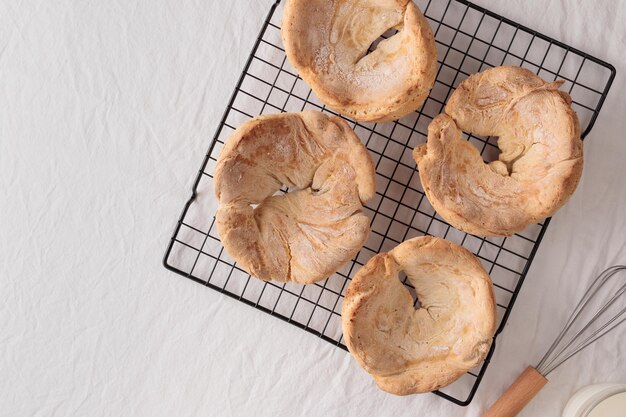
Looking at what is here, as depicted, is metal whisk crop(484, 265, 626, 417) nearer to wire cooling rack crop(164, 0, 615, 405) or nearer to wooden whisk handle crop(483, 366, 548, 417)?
wooden whisk handle crop(483, 366, 548, 417)

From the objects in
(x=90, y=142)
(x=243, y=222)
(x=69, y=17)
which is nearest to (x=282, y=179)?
(x=243, y=222)

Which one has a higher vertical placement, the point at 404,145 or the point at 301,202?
the point at 404,145

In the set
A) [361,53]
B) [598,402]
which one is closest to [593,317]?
[598,402]

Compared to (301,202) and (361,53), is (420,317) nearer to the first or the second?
(301,202)

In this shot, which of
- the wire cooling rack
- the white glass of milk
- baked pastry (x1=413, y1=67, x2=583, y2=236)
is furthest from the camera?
the wire cooling rack

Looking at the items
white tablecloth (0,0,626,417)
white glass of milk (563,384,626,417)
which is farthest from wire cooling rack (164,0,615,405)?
white glass of milk (563,384,626,417)

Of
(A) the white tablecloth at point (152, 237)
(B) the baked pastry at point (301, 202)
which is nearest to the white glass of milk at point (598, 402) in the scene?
(A) the white tablecloth at point (152, 237)
